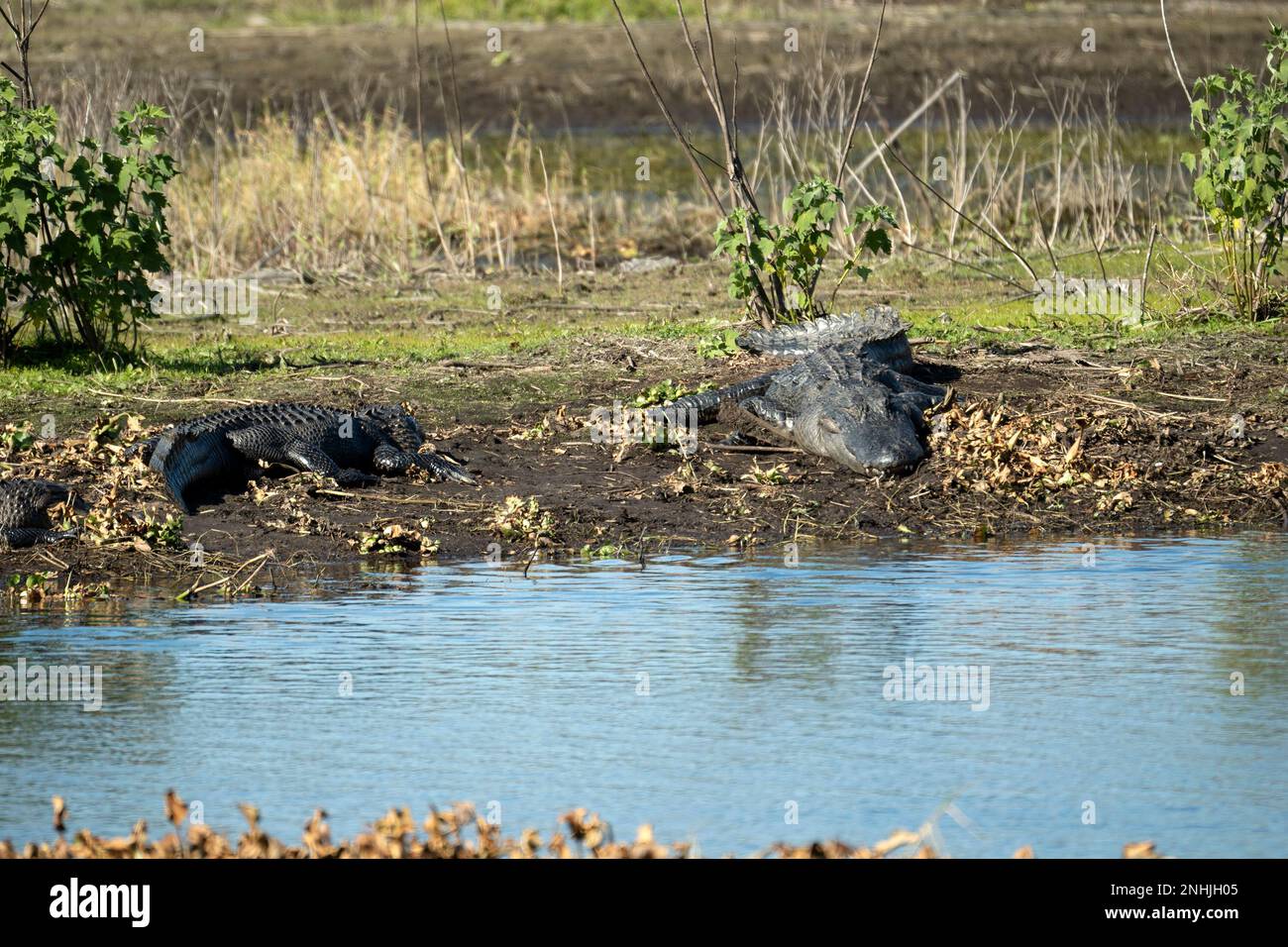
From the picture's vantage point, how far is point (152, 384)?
10430mm

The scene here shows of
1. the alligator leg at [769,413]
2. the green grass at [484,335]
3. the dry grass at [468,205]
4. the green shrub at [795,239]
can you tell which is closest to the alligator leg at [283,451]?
the green grass at [484,335]

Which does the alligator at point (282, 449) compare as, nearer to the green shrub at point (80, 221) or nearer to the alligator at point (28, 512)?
the alligator at point (28, 512)

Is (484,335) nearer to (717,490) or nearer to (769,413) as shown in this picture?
(769,413)

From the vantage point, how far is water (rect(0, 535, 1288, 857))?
4.72 m

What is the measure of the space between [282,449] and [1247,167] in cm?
650

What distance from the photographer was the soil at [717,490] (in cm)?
786

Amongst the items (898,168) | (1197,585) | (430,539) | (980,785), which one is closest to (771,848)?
(980,785)

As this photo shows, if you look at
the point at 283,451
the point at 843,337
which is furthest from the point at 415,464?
the point at 843,337

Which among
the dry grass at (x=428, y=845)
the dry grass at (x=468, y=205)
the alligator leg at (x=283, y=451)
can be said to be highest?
the dry grass at (x=468, y=205)

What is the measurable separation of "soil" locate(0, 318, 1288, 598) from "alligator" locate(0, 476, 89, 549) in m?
0.08

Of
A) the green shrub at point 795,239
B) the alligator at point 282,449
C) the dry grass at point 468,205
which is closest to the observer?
the alligator at point 282,449

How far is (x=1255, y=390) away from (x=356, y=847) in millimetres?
7323

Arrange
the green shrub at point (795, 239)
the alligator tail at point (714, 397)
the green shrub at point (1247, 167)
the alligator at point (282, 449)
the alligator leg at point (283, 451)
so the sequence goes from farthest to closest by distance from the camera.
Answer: the green shrub at point (1247, 167) → the green shrub at point (795, 239) → the alligator tail at point (714, 397) → the alligator leg at point (283, 451) → the alligator at point (282, 449)
